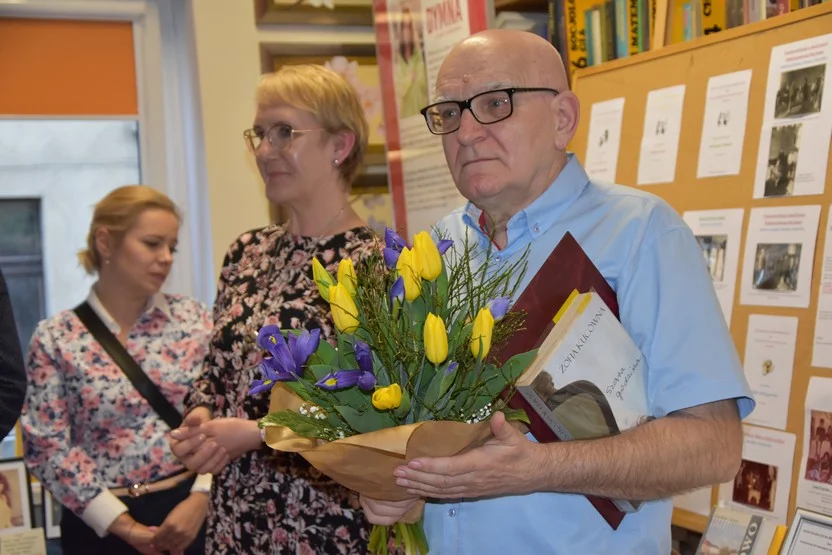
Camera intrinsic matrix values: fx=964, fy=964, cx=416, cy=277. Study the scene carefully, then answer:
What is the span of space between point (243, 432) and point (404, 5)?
1.92 m

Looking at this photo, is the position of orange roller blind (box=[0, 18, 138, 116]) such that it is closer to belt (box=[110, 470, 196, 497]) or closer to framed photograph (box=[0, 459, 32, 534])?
framed photograph (box=[0, 459, 32, 534])

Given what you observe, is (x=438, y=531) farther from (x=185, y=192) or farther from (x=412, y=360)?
(x=185, y=192)

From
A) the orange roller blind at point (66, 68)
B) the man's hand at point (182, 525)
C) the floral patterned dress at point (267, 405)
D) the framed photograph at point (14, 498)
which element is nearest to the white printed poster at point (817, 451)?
the floral patterned dress at point (267, 405)

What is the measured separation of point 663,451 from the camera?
1363mm

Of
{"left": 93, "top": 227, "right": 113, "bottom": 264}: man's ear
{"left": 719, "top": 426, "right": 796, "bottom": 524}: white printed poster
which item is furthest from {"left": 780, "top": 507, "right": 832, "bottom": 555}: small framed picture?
{"left": 93, "top": 227, "right": 113, "bottom": 264}: man's ear

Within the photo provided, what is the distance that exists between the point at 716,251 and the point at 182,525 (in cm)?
169

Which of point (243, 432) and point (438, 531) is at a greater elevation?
point (243, 432)

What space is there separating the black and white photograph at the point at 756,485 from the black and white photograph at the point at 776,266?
43 cm

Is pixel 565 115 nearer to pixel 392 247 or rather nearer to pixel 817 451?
pixel 392 247

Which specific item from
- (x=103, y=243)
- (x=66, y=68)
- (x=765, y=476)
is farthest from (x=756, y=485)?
(x=66, y=68)

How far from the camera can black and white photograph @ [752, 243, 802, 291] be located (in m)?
2.26

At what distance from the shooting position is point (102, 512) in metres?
2.80

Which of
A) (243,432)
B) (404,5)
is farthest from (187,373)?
(404,5)

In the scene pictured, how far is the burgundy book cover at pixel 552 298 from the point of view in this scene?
55.8 inches
